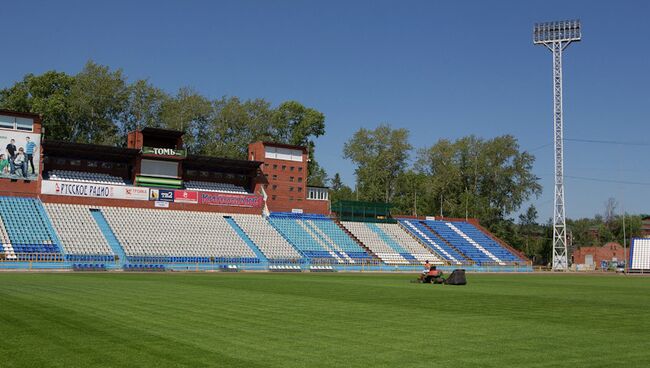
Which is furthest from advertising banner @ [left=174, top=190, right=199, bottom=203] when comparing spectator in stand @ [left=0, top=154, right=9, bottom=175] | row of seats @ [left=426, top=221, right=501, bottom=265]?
row of seats @ [left=426, top=221, right=501, bottom=265]

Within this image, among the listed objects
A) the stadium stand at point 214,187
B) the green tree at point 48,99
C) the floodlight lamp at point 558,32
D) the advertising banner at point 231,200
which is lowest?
the advertising banner at point 231,200

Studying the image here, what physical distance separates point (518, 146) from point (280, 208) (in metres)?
51.1

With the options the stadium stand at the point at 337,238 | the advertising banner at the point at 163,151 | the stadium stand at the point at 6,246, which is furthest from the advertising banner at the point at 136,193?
the stadium stand at the point at 337,238

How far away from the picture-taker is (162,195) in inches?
2803

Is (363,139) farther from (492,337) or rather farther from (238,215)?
(492,337)

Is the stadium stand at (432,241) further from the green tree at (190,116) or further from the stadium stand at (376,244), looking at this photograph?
the green tree at (190,116)

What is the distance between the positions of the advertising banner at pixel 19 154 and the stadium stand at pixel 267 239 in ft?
73.2

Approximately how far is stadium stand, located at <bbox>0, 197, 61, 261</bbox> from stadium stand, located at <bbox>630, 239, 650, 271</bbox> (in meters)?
69.0

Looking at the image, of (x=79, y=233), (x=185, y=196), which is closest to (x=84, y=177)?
(x=79, y=233)

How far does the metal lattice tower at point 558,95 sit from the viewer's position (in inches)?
3206

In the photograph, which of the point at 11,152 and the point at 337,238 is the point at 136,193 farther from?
the point at 337,238

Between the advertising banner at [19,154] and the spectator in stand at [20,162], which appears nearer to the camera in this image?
the advertising banner at [19,154]

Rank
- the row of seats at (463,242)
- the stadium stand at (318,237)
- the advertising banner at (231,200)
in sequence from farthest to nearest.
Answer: the row of seats at (463,242), the advertising banner at (231,200), the stadium stand at (318,237)

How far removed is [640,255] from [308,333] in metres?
81.6
